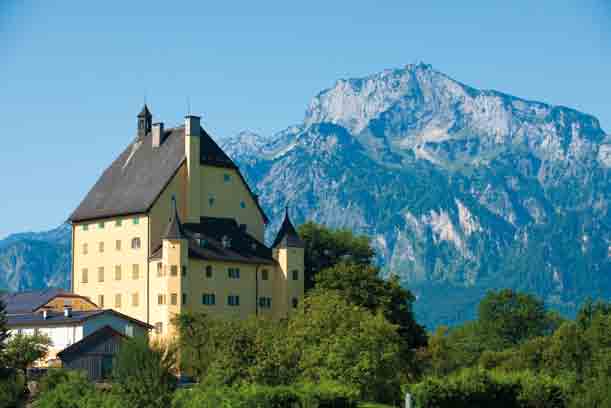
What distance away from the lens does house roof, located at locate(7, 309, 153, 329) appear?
345ft

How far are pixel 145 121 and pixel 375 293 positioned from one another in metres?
33.4

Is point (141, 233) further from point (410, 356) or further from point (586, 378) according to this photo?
point (586, 378)

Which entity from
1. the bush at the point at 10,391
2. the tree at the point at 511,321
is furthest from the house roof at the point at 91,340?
the tree at the point at 511,321

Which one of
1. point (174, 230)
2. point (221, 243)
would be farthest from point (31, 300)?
point (221, 243)

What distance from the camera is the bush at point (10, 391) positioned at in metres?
74.1

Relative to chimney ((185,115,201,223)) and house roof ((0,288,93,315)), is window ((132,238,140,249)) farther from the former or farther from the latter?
house roof ((0,288,93,315))

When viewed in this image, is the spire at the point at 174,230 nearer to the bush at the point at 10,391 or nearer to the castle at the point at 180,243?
the castle at the point at 180,243

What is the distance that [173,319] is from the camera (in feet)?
342

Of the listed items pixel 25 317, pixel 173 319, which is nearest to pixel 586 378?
pixel 173 319

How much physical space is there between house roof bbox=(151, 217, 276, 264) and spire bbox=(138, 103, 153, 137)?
1561 centimetres

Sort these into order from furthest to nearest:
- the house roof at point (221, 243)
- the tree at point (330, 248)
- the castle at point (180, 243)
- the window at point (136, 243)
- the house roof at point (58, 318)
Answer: the tree at point (330, 248) < the window at point (136, 243) < the house roof at point (221, 243) < the castle at point (180, 243) < the house roof at point (58, 318)

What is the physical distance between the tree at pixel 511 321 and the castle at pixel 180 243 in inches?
2207

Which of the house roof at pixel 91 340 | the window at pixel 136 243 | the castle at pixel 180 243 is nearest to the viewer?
the house roof at pixel 91 340

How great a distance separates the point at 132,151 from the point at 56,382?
45.5m
